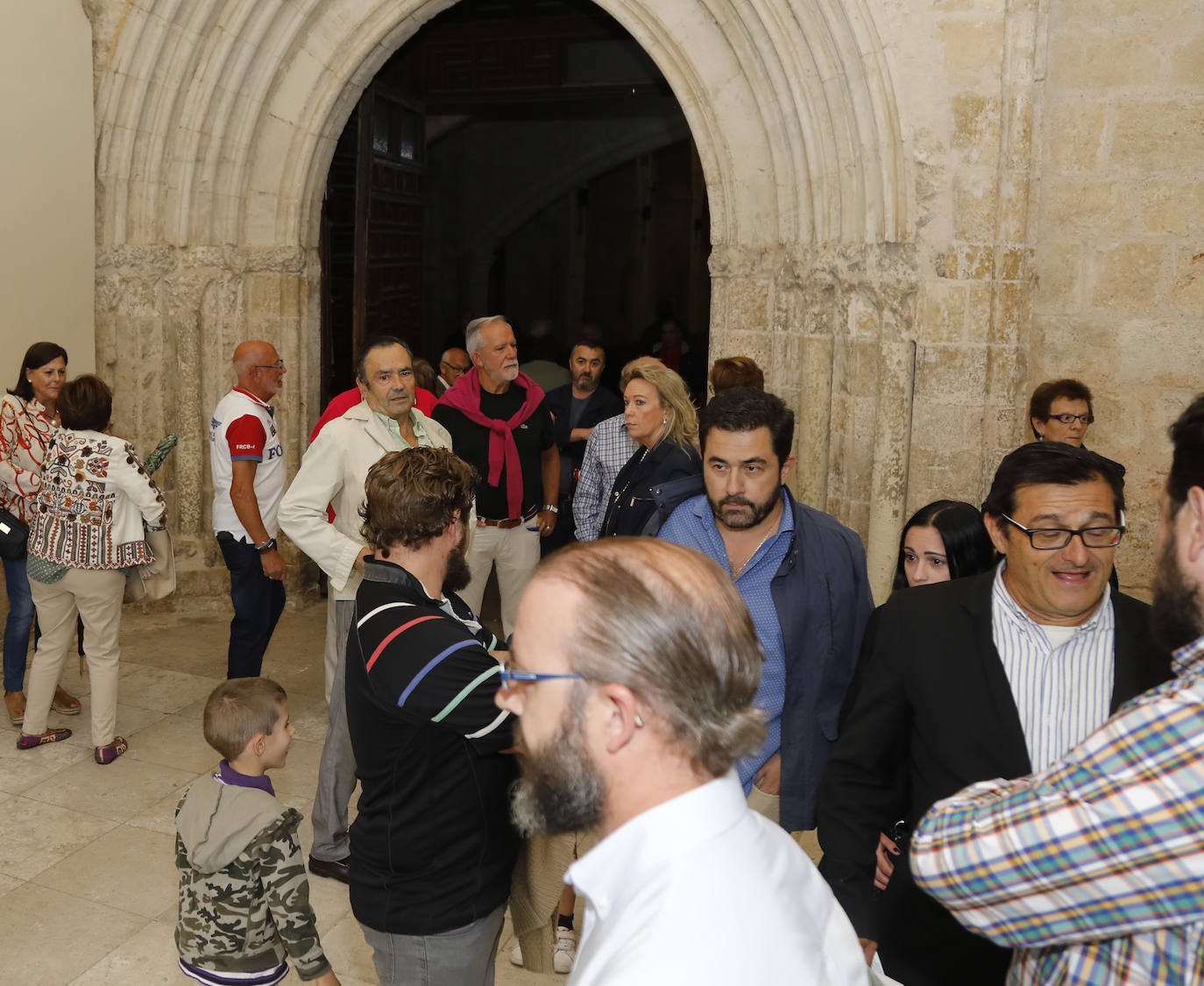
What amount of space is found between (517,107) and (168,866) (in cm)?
779

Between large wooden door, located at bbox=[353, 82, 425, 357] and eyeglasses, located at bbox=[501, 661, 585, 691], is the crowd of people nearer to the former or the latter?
eyeglasses, located at bbox=[501, 661, 585, 691]

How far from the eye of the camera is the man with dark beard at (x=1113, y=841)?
1080 millimetres

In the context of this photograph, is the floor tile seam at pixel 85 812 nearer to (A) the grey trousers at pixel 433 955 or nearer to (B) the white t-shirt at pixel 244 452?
(B) the white t-shirt at pixel 244 452

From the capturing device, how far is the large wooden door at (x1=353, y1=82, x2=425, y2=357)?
6977 millimetres

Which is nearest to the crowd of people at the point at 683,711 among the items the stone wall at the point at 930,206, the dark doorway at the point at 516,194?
the stone wall at the point at 930,206

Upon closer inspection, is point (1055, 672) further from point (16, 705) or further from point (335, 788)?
point (16, 705)

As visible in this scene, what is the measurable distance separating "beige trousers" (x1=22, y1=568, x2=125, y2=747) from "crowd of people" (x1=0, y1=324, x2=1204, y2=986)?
14 mm

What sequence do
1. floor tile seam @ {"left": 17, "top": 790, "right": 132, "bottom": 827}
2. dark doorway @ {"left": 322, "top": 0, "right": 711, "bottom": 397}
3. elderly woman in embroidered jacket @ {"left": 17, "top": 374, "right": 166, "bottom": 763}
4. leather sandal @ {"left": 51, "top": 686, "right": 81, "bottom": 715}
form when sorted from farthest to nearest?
1. dark doorway @ {"left": 322, "top": 0, "right": 711, "bottom": 397}
2. leather sandal @ {"left": 51, "top": 686, "right": 81, "bottom": 715}
3. elderly woman in embroidered jacket @ {"left": 17, "top": 374, "right": 166, "bottom": 763}
4. floor tile seam @ {"left": 17, "top": 790, "right": 132, "bottom": 827}

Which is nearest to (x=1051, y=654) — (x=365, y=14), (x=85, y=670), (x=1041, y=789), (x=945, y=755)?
(x=945, y=755)

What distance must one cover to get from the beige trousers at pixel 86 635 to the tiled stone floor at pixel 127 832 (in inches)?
7.4

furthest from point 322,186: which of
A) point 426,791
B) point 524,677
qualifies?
point 524,677

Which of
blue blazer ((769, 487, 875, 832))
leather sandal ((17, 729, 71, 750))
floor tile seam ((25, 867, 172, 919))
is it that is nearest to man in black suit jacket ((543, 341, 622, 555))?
leather sandal ((17, 729, 71, 750))

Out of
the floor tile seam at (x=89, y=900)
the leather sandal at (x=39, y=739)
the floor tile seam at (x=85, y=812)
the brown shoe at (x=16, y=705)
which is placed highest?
the brown shoe at (x=16, y=705)

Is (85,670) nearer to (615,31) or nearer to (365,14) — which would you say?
(365,14)
